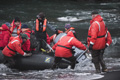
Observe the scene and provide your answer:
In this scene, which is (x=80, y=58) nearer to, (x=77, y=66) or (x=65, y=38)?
(x=77, y=66)

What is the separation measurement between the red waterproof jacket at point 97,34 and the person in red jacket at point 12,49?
1.93 meters

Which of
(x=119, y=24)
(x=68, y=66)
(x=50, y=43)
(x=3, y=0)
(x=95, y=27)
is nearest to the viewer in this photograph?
(x=95, y=27)

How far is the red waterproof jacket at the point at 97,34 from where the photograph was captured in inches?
269

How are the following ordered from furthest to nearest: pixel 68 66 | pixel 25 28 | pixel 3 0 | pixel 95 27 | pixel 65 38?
pixel 3 0 → pixel 25 28 → pixel 68 66 → pixel 65 38 → pixel 95 27

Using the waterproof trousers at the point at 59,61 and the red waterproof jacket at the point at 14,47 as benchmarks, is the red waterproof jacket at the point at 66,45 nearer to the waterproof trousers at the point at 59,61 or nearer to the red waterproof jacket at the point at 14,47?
the waterproof trousers at the point at 59,61

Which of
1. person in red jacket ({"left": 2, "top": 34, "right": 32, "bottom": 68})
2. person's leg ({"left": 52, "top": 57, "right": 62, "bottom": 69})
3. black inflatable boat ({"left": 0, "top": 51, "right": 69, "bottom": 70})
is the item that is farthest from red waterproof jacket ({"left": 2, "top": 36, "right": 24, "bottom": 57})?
person's leg ({"left": 52, "top": 57, "right": 62, "bottom": 69})

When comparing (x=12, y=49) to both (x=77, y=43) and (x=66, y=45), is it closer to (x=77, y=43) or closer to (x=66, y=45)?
(x=66, y=45)

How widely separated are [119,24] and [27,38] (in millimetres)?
13162

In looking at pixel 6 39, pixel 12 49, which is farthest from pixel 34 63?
pixel 6 39

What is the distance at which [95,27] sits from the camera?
22.6ft

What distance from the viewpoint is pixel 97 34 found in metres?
6.98

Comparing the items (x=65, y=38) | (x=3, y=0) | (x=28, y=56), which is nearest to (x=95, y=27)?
(x=65, y=38)

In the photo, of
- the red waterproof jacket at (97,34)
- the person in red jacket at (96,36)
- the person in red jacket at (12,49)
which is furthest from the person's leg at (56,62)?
the red waterproof jacket at (97,34)

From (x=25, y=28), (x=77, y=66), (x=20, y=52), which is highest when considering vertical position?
(x=25, y=28)
